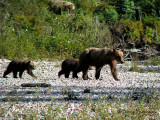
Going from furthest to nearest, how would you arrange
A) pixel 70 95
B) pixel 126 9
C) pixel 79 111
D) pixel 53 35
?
1. pixel 126 9
2. pixel 53 35
3. pixel 70 95
4. pixel 79 111

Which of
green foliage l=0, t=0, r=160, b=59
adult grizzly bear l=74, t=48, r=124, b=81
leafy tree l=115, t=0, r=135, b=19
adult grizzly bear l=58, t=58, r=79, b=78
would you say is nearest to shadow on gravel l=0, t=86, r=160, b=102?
adult grizzly bear l=74, t=48, r=124, b=81

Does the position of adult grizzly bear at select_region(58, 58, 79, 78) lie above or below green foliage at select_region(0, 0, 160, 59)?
below

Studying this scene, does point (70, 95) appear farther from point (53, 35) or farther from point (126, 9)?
point (126, 9)

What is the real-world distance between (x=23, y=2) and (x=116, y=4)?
1626 centimetres

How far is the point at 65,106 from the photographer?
186 inches

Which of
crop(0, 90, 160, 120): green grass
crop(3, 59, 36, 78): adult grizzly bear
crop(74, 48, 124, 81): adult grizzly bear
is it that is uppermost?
crop(74, 48, 124, 81): adult grizzly bear

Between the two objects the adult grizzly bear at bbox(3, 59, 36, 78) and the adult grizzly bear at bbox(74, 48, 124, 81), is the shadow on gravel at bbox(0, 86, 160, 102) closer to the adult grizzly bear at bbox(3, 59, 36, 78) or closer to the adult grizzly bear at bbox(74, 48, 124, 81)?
the adult grizzly bear at bbox(74, 48, 124, 81)

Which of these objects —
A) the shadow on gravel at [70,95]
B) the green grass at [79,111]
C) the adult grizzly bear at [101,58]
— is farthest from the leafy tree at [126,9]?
A: the green grass at [79,111]

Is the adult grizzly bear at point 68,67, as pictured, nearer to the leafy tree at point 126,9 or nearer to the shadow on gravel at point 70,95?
the shadow on gravel at point 70,95

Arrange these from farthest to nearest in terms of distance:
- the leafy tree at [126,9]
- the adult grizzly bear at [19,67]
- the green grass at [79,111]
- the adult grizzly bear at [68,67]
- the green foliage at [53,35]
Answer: the leafy tree at [126,9], the green foliage at [53,35], the adult grizzly bear at [68,67], the adult grizzly bear at [19,67], the green grass at [79,111]

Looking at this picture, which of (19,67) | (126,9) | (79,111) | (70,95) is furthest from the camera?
(126,9)

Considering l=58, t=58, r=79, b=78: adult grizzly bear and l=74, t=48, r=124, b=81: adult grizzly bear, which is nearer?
l=74, t=48, r=124, b=81: adult grizzly bear

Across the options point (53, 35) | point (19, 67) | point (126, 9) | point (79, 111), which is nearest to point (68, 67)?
point (19, 67)

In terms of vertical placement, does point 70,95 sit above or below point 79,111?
above
